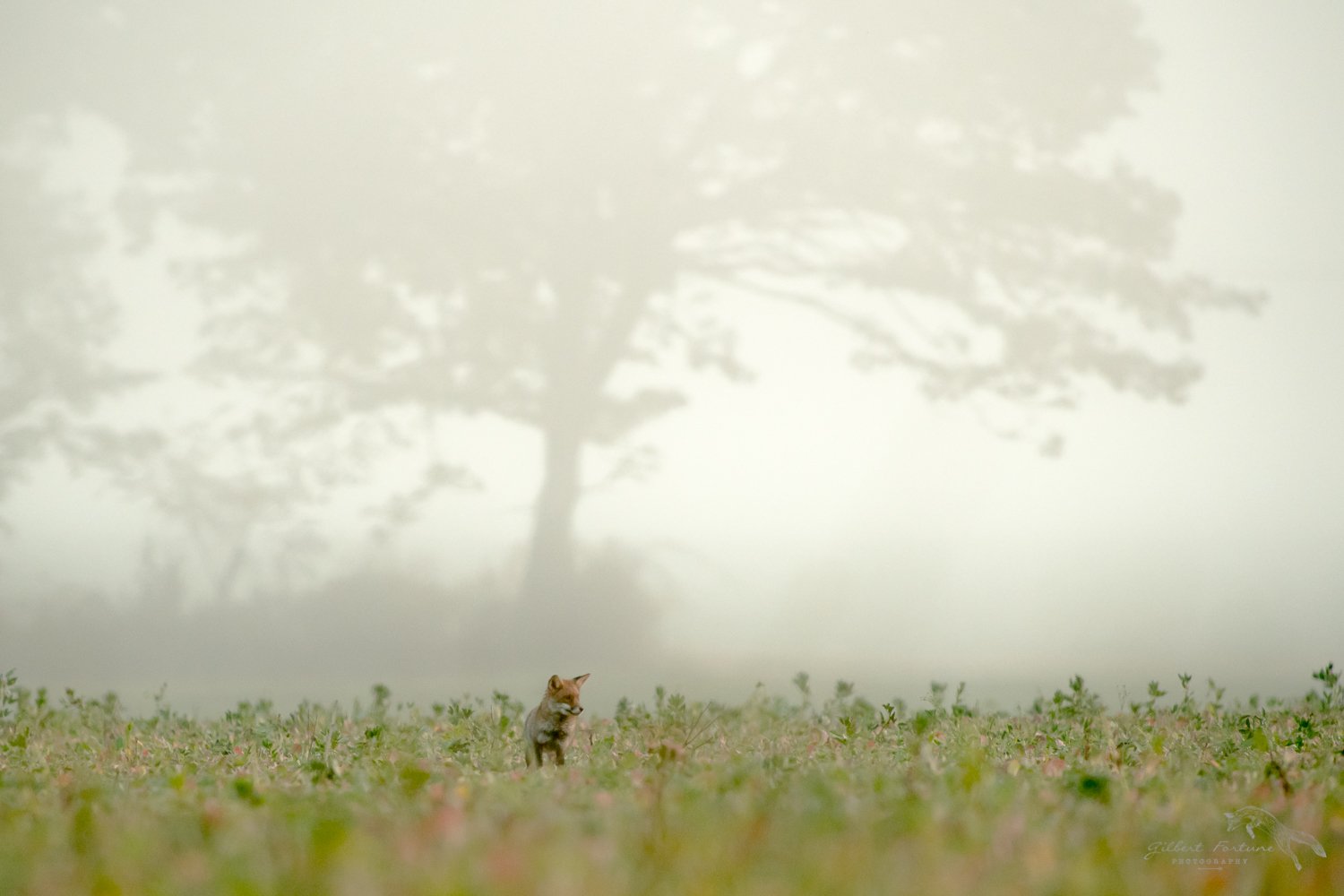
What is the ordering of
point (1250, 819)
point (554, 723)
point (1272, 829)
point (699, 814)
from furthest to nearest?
point (554, 723) → point (1250, 819) → point (1272, 829) → point (699, 814)

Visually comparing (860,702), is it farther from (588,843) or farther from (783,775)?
(588,843)

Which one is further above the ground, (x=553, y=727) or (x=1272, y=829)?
(x=553, y=727)

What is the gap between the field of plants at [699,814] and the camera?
14.6 feet

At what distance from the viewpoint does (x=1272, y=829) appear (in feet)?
A: 20.3

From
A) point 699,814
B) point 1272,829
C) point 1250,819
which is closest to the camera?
point 699,814

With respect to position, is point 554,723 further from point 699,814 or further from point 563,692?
point 699,814

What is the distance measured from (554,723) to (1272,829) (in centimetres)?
611

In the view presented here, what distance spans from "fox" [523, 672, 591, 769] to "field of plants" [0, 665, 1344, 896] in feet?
0.91

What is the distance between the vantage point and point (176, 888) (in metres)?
4.21

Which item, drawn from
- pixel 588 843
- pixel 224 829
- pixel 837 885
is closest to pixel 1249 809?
pixel 837 885

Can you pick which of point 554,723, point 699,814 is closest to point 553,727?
point 554,723

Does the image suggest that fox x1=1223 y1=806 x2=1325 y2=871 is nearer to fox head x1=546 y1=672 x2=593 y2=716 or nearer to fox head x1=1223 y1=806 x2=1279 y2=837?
fox head x1=1223 y1=806 x2=1279 y2=837

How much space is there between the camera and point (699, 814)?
5.61 m

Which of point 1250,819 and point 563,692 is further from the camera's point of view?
point 563,692
